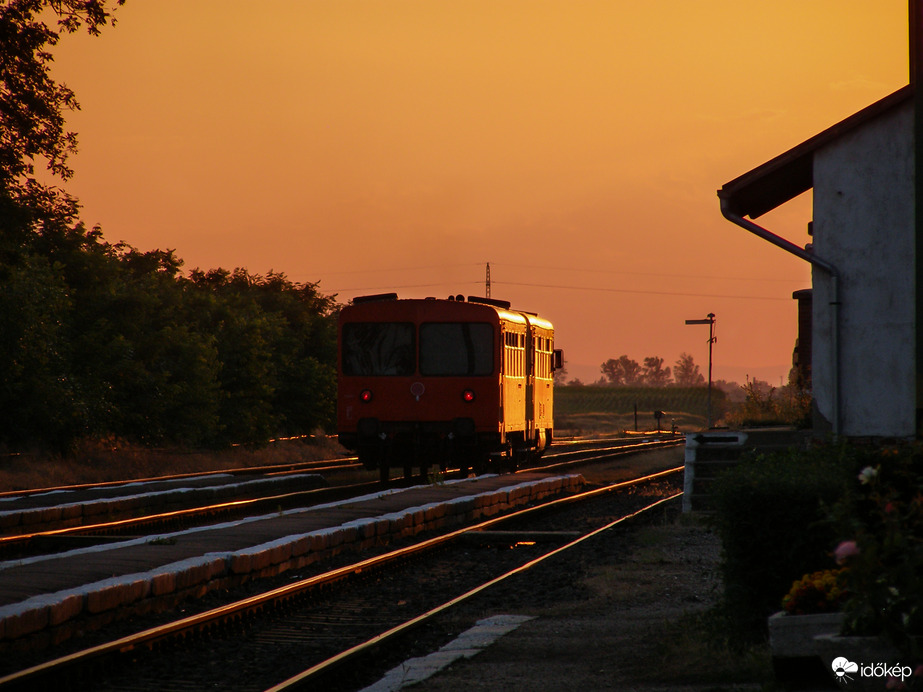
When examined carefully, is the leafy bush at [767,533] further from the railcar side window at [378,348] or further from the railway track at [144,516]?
the railcar side window at [378,348]

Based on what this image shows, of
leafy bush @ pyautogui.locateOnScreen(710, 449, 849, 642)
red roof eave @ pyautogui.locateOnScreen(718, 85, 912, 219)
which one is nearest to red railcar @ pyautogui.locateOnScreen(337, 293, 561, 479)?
red roof eave @ pyautogui.locateOnScreen(718, 85, 912, 219)

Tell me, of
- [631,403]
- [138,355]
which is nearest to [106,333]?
[138,355]

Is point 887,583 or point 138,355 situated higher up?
point 138,355

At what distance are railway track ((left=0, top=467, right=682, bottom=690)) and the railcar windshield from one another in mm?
6984

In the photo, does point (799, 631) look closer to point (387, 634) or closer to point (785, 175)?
point (387, 634)

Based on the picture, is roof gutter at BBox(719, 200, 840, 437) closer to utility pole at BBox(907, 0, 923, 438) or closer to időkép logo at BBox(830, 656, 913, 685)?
utility pole at BBox(907, 0, 923, 438)

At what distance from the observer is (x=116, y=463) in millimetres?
26219

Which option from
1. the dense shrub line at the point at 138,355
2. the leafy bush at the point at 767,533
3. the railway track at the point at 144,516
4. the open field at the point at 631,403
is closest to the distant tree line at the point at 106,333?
the dense shrub line at the point at 138,355

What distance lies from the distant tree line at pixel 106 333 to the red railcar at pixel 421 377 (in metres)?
7.30

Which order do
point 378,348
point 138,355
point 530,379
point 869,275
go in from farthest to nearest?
1. point 138,355
2. point 530,379
3. point 378,348
4. point 869,275

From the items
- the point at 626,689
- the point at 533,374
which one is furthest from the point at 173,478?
the point at 626,689

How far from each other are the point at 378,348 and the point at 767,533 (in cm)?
1485

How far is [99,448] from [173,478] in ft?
20.9

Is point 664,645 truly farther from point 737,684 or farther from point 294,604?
point 294,604
